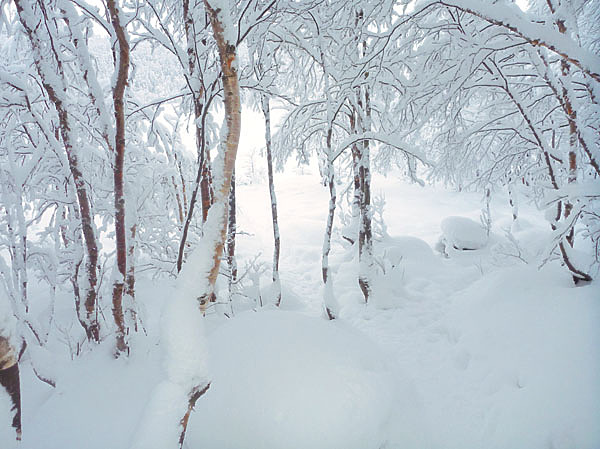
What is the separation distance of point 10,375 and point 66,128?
94.8 inches

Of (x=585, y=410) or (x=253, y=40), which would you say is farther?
(x=253, y=40)

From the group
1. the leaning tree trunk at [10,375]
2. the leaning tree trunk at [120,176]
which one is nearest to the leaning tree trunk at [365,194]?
the leaning tree trunk at [120,176]

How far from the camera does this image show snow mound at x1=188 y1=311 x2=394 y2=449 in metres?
2.09

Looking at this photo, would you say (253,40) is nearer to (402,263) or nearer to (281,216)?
(402,263)

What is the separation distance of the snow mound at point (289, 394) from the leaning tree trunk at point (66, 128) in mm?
1378

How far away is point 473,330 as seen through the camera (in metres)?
3.80

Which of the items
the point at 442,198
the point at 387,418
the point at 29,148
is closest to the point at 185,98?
the point at 29,148

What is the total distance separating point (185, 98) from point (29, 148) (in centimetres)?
282

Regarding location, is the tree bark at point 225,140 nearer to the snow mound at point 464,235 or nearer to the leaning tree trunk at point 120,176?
the leaning tree trunk at point 120,176

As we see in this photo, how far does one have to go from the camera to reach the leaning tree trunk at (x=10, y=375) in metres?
1.14

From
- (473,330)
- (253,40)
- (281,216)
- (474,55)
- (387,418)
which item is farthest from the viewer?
(281,216)

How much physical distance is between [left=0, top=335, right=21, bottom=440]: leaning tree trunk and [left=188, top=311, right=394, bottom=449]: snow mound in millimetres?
1212

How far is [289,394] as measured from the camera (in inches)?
88.8

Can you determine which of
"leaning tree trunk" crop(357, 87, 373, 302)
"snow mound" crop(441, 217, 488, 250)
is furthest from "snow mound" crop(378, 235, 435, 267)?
"snow mound" crop(441, 217, 488, 250)
